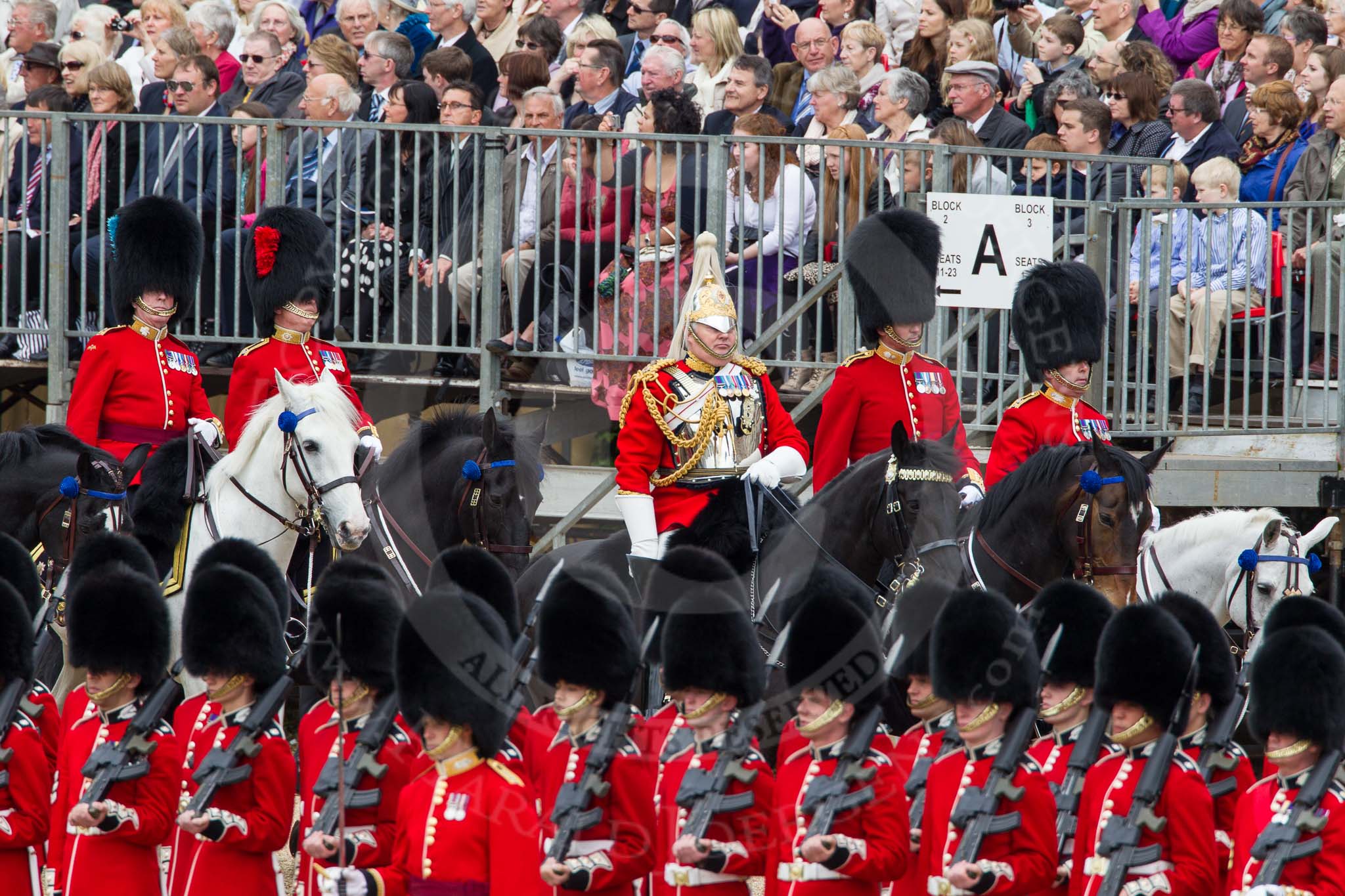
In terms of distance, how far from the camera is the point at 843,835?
586cm

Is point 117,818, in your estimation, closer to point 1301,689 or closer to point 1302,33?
point 1301,689

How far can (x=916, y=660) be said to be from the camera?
6840mm

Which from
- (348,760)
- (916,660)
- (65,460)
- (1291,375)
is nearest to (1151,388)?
(1291,375)

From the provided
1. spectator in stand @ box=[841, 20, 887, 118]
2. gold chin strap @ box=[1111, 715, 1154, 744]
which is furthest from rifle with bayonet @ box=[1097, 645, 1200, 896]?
spectator in stand @ box=[841, 20, 887, 118]

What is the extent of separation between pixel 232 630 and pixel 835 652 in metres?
1.70

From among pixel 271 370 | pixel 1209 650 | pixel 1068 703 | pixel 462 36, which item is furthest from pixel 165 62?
pixel 1209 650

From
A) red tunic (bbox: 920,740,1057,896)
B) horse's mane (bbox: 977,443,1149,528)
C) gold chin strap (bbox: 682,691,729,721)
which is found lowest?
red tunic (bbox: 920,740,1057,896)

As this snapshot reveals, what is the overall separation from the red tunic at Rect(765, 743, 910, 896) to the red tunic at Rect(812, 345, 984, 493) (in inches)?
103

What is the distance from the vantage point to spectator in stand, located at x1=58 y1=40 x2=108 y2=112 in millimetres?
12445

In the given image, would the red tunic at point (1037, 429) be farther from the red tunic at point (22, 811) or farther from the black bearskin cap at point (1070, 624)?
the red tunic at point (22, 811)

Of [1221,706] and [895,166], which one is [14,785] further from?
[895,166]

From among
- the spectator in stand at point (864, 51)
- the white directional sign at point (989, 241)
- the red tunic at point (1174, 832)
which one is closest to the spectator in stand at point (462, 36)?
the spectator in stand at point (864, 51)

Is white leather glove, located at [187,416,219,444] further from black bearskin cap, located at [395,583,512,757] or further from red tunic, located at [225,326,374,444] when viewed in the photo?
black bearskin cap, located at [395,583,512,757]

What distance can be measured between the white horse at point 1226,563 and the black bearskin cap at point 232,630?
3622mm
